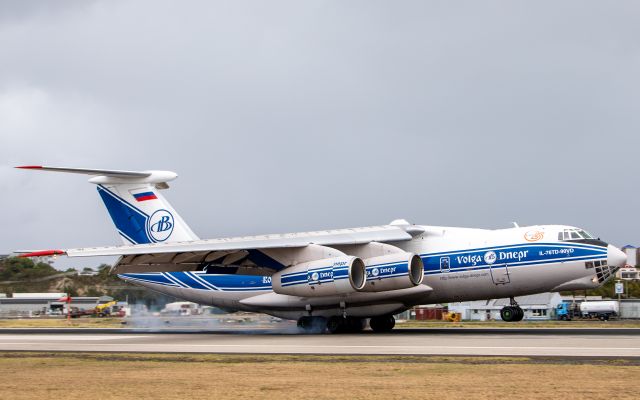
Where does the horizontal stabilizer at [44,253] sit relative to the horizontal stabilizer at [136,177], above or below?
below

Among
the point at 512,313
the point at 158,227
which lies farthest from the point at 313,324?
the point at 158,227

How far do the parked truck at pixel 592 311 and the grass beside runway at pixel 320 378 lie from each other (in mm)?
36115

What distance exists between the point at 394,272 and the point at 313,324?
4.27 meters

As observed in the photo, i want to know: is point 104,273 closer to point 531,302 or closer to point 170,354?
point 531,302

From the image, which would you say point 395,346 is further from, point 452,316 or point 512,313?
point 452,316

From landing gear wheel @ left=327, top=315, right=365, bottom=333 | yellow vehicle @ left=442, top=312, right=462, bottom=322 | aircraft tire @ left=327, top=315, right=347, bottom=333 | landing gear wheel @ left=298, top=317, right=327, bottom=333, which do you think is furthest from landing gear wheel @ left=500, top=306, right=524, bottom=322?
yellow vehicle @ left=442, top=312, right=462, bottom=322

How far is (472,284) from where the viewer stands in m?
26.5

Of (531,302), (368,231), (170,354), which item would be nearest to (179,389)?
(170,354)

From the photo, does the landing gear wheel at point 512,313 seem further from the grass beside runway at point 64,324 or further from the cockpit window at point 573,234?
the grass beside runway at point 64,324

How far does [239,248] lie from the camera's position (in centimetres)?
2716

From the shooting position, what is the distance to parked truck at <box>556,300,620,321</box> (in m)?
49.4

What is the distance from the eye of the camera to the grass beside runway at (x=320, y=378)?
1117cm

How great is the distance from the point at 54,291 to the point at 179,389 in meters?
69.3

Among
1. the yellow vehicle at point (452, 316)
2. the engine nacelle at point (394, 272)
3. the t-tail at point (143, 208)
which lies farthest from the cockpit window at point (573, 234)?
the yellow vehicle at point (452, 316)
